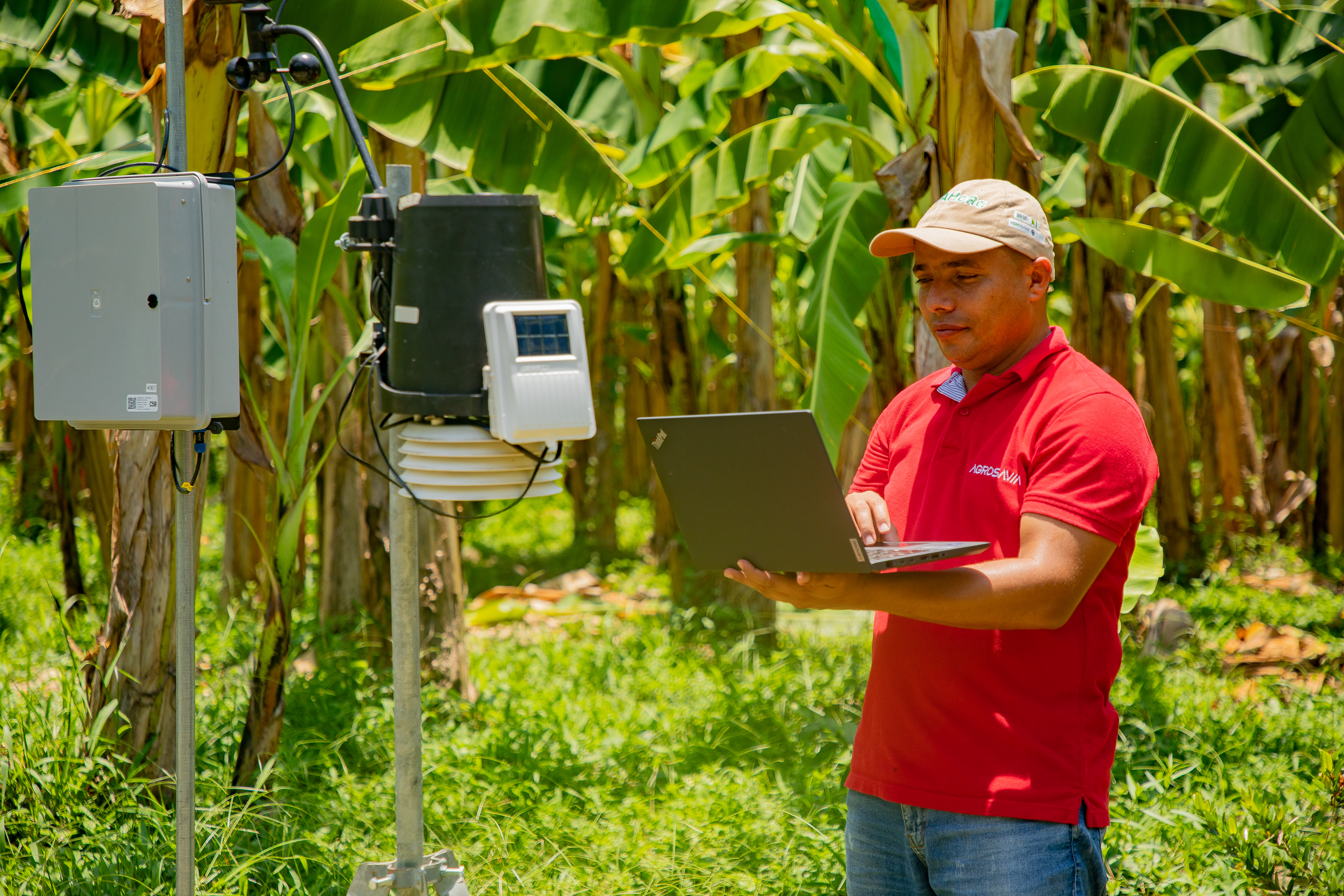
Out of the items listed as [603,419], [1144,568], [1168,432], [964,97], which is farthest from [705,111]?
[603,419]

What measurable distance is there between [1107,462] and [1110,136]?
237 centimetres

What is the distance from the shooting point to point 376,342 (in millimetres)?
1903

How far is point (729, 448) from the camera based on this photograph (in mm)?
1514

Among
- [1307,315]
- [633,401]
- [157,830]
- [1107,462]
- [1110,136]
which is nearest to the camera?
[1107,462]

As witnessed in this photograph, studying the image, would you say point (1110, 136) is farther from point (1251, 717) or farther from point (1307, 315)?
point (1307, 315)

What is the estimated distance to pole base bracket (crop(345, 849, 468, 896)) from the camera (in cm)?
197

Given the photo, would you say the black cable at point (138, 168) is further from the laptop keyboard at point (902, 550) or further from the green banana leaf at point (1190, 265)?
the green banana leaf at point (1190, 265)

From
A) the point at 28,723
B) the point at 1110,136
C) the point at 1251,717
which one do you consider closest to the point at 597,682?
the point at 28,723

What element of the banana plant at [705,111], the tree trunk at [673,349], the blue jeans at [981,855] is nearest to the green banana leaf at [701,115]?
the banana plant at [705,111]

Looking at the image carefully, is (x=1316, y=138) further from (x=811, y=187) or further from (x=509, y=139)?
(x=509, y=139)

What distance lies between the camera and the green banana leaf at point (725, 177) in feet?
13.1

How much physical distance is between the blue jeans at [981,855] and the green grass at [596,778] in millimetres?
1160

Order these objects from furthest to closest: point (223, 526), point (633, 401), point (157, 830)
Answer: point (633, 401)
point (223, 526)
point (157, 830)

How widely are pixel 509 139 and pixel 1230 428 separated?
5816 millimetres
